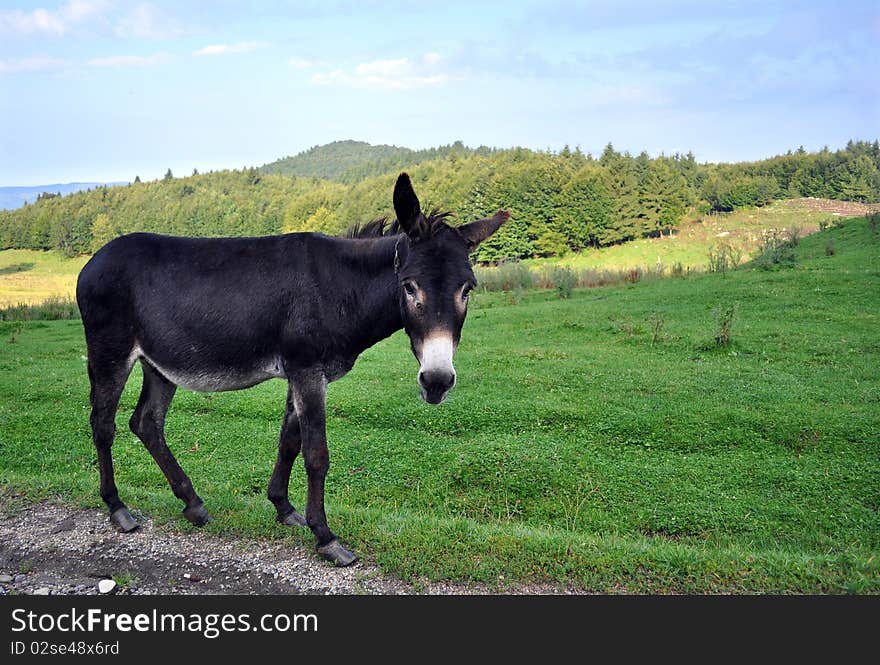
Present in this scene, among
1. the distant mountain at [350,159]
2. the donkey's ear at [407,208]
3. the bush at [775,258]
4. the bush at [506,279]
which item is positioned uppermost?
the distant mountain at [350,159]

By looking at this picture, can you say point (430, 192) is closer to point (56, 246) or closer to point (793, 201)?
point (793, 201)

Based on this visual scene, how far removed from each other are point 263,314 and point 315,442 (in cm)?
113

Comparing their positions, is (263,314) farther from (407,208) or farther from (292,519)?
(292,519)

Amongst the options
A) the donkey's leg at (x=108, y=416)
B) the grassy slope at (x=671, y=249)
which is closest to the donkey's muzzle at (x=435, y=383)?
the donkey's leg at (x=108, y=416)

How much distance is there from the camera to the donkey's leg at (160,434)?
19.3 feet

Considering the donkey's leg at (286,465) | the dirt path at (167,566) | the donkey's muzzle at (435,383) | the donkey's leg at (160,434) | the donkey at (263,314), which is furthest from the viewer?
the donkey's leg at (160,434)

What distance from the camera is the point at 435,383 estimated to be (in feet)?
14.1

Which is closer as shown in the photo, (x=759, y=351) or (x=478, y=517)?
(x=478, y=517)

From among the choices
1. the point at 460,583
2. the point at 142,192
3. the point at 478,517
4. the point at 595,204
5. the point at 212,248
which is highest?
the point at 142,192

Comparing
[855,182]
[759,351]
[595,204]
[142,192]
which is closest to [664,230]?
[595,204]

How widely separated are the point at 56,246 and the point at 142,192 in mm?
15805

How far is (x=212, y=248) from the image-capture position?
5.72 metres

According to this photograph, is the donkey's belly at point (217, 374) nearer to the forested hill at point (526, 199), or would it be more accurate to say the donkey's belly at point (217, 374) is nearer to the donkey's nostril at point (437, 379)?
the donkey's nostril at point (437, 379)

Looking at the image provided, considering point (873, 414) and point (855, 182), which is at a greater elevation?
point (855, 182)
